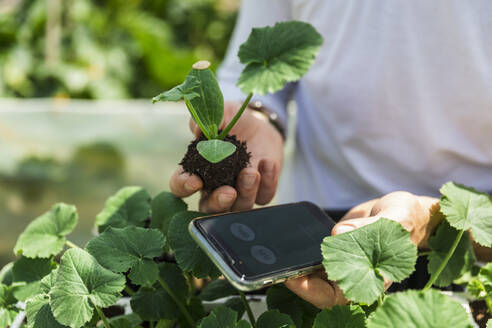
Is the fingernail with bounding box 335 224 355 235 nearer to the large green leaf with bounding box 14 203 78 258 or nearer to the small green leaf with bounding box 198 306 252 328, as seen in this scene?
the small green leaf with bounding box 198 306 252 328

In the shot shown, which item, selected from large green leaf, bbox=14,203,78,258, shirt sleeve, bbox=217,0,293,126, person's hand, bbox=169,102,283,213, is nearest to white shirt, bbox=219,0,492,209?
shirt sleeve, bbox=217,0,293,126

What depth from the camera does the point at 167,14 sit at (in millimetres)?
3559

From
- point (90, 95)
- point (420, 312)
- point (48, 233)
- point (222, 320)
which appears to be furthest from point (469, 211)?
point (90, 95)

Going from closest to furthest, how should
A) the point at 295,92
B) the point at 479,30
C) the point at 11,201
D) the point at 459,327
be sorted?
the point at 459,327
the point at 479,30
the point at 295,92
the point at 11,201

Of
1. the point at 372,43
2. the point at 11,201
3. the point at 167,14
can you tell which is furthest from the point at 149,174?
the point at 372,43

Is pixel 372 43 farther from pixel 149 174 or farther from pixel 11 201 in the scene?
pixel 11 201

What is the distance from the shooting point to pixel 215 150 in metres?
0.50

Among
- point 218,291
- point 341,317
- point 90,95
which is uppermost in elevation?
point 341,317

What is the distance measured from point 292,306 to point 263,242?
0.28ft

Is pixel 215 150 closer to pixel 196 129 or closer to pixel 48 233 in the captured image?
pixel 196 129

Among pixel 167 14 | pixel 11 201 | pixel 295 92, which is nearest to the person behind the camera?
pixel 295 92

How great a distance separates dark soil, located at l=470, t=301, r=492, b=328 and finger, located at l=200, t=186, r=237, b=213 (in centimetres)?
33

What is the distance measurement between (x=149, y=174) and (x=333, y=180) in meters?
1.68

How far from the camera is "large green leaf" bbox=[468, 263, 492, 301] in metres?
0.54
